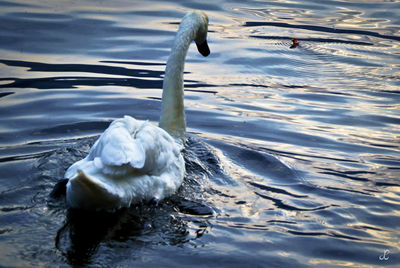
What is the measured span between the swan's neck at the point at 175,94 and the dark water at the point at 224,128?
1.42ft

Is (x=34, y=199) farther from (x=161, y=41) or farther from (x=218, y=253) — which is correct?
(x=161, y=41)

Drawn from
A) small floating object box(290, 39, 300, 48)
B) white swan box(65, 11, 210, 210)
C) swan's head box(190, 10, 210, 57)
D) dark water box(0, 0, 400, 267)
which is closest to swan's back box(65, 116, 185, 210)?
white swan box(65, 11, 210, 210)

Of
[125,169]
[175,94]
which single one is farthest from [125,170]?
[175,94]

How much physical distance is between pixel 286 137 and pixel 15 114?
12.5 feet

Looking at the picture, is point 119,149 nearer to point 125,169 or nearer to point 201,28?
point 125,169

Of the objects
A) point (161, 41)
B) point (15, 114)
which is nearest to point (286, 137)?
point (15, 114)

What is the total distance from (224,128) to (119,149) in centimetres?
376

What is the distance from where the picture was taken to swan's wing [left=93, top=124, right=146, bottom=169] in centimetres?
490

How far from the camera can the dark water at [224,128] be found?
16.0 feet

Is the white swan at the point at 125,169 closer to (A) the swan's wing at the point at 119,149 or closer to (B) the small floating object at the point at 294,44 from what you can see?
(A) the swan's wing at the point at 119,149

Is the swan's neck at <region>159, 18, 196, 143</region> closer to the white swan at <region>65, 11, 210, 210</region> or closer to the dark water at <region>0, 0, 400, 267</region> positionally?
the dark water at <region>0, 0, 400, 267</region>

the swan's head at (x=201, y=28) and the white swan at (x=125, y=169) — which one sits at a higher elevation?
the swan's head at (x=201, y=28)

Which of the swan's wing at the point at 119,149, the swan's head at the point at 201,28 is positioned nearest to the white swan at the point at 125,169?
the swan's wing at the point at 119,149

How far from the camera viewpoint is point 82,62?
37.8 ft
